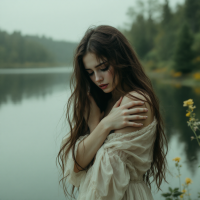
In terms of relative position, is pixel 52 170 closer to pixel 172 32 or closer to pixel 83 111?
pixel 83 111

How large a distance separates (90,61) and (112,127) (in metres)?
0.26

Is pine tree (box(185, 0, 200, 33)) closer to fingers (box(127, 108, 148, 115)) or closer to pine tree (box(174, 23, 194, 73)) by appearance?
pine tree (box(174, 23, 194, 73))

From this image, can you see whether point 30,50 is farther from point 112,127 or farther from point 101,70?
point 112,127

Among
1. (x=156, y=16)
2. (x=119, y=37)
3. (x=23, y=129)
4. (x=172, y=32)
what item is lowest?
(x=23, y=129)

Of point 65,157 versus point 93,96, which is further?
point 93,96

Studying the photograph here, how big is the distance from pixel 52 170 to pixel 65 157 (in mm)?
1443

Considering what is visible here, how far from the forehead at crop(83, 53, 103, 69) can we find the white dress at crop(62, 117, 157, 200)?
264mm

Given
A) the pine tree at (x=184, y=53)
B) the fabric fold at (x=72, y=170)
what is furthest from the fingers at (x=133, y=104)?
the pine tree at (x=184, y=53)

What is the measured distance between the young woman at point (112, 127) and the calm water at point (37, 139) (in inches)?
9.1

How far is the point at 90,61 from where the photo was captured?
2.66 ft

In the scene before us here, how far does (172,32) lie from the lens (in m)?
10.2

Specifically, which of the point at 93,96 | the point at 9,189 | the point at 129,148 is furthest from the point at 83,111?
the point at 9,189

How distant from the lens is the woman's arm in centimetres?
75

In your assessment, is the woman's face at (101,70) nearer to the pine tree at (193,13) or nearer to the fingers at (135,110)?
the fingers at (135,110)
